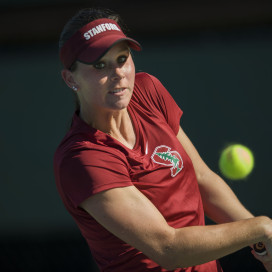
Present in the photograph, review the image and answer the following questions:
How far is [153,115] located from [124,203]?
0.53 m

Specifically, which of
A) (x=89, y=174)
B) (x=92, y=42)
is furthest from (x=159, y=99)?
(x=89, y=174)

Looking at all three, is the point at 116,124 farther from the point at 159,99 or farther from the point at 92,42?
the point at 92,42

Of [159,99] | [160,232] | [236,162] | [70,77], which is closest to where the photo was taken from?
[160,232]

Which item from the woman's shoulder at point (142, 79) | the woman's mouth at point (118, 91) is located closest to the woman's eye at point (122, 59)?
the woman's mouth at point (118, 91)

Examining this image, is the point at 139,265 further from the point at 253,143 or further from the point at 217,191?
the point at 253,143

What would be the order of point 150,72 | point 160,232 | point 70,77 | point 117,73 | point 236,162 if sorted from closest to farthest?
point 160,232, point 117,73, point 70,77, point 236,162, point 150,72

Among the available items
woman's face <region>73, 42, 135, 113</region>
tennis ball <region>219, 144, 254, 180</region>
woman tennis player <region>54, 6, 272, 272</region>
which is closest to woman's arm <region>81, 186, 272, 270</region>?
woman tennis player <region>54, 6, 272, 272</region>

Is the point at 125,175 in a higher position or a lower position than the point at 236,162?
higher

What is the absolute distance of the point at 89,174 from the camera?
6.95ft

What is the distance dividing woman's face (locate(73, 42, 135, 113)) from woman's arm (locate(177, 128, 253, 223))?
49 cm

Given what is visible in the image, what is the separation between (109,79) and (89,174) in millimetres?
389

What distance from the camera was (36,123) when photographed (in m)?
5.80

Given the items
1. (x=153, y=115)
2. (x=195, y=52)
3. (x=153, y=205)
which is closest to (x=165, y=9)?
(x=195, y=52)

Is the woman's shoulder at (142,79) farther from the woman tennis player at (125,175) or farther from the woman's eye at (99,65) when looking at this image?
the woman's eye at (99,65)
